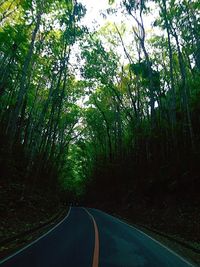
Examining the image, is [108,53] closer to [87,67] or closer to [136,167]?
[87,67]

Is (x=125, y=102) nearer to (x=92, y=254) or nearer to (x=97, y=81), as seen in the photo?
(x=97, y=81)

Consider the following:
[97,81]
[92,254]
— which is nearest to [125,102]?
[97,81]

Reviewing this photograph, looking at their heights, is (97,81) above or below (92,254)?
above

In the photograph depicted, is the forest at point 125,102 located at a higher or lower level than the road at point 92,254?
higher

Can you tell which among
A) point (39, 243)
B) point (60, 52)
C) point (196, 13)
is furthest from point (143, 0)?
point (39, 243)

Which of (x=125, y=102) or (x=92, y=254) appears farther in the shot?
(x=125, y=102)

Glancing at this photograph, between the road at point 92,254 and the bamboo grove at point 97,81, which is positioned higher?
the bamboo grove at point 97,81

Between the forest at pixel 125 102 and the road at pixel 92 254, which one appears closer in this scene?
the road at pixel 92 254

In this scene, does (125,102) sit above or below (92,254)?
above

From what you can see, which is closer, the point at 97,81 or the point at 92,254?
the point at 92,254

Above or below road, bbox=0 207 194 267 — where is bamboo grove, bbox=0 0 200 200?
above

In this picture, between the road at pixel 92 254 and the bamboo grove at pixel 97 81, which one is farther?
the bamboo grove at pixel 97 81

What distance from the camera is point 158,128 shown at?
20.8 metres

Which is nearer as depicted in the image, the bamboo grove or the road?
the road
